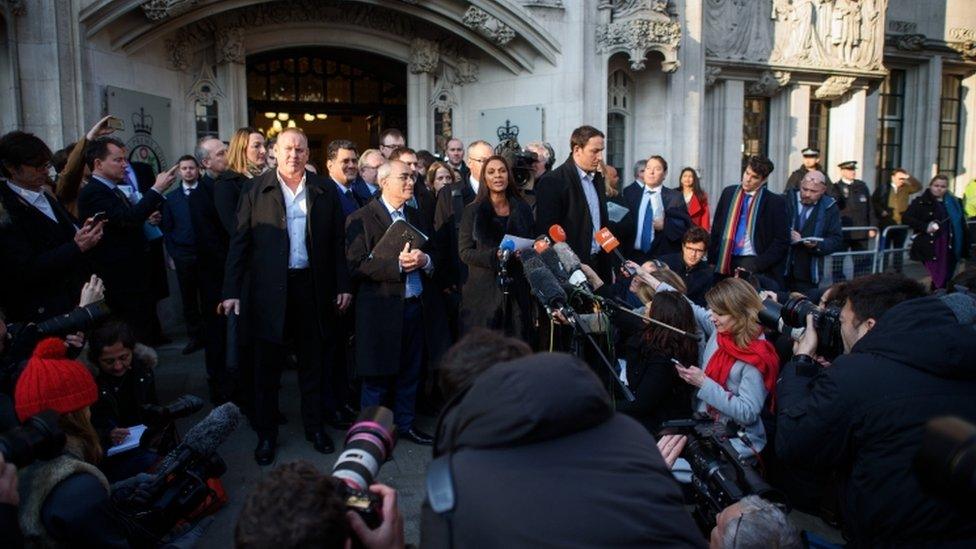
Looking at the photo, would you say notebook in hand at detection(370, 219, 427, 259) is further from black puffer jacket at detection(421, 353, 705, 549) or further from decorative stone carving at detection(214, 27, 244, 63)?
decorative stone carving at detection(214, 27, 244, 63)

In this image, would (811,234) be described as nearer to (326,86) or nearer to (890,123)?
(326,86)

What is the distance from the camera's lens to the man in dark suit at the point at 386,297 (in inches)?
194

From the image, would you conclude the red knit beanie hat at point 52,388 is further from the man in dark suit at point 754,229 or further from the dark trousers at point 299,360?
the man in dark suit at point 754,229

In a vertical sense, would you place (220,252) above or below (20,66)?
below

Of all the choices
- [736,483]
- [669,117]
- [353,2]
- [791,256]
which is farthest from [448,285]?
[669,117]

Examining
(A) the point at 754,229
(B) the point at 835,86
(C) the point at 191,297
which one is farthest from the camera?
(B) the point at 835,86

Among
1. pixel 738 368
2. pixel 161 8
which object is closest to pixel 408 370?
pixel 738 368

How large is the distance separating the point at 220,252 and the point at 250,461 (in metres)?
1.74

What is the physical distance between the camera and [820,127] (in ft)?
45.6

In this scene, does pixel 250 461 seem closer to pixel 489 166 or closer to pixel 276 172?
pixel 276 172

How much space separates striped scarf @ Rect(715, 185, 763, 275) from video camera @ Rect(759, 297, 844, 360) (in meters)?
3.25

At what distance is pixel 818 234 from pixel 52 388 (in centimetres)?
680

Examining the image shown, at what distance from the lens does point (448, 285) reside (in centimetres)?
553

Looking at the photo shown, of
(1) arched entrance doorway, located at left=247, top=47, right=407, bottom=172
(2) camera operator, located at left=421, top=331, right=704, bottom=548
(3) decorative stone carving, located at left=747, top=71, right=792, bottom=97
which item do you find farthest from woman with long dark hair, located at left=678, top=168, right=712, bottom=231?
(2) camera operator, located at left=421, top=331, right=704, bottom=548
